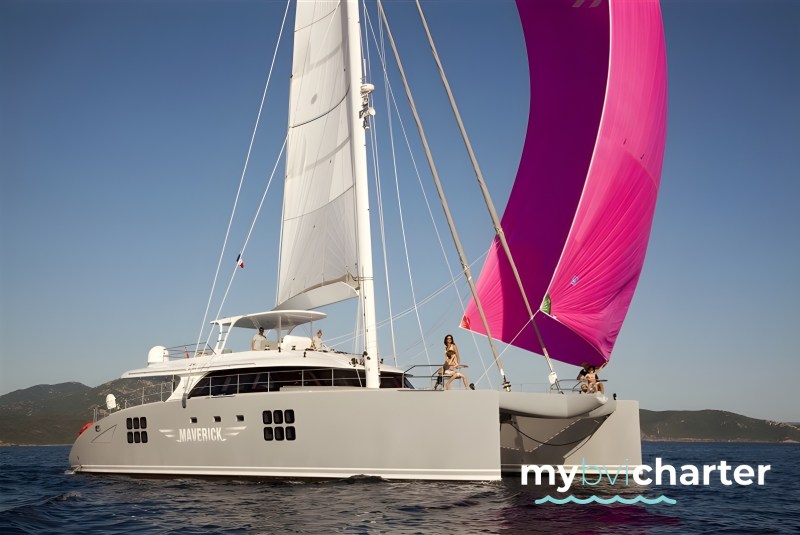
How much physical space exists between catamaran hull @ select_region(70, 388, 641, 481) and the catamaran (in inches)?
1.2

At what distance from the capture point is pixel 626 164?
1370 centimetres

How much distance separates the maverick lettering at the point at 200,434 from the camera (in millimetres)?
13789

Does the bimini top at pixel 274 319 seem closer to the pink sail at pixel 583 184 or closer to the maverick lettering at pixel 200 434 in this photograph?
the maverick lettering at pixel 200 434

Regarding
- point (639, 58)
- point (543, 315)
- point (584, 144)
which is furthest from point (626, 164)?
point (543, 315)

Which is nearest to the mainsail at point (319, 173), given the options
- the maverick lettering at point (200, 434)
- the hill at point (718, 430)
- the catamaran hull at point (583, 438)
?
the maverick lettering at point (200, 434)

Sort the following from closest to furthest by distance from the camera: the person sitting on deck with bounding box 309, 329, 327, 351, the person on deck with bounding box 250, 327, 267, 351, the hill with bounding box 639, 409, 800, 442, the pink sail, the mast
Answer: the pink sail → the mast → the person sitting on deck with bounding box 309, 329, 327, 351 → the person on deck with bounding box 250, 327, 267, 351 → the hill with bounding box 639, 409, 800, 442

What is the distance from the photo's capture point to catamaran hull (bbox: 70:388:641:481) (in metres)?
11.7

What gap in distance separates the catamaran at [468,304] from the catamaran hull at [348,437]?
0.10 ft

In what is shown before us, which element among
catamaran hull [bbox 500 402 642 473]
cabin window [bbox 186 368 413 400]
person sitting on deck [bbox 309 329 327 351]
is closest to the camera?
cabin window [bbox 186 368 413 400]

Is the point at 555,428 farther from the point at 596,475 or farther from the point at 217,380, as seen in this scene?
the point at 217,380

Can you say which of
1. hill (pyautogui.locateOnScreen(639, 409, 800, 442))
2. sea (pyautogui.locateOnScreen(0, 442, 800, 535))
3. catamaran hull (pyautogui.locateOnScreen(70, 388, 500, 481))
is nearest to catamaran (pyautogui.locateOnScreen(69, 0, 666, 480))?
catamaran hull (pyautogui.locateOnScreen(70, 388, 500, 481))

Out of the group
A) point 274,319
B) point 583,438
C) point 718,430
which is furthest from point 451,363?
point 718,430

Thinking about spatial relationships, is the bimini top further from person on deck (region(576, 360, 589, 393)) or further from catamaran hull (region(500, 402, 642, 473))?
person on deck (region(576, 360, 589, 393))

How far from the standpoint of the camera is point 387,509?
9.86 meters
